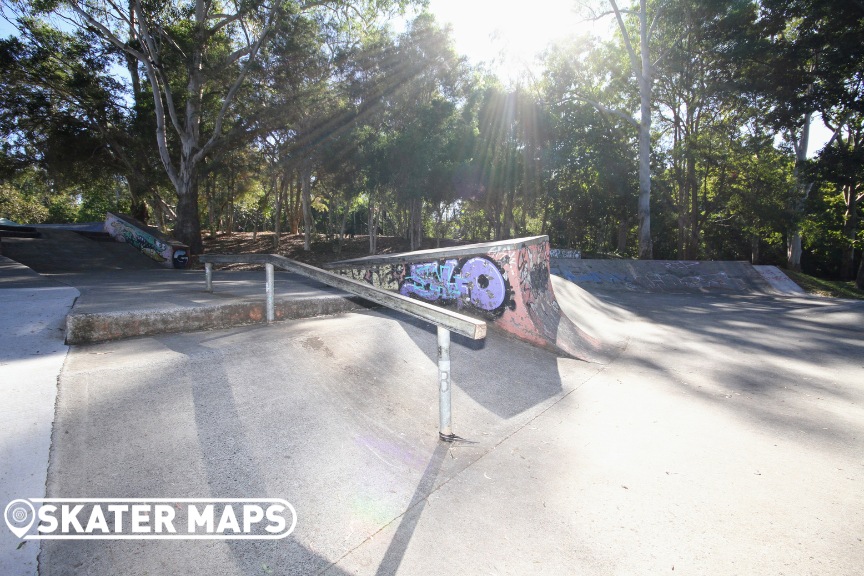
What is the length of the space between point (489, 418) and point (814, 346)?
6.37m

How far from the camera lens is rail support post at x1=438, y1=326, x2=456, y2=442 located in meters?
2.59

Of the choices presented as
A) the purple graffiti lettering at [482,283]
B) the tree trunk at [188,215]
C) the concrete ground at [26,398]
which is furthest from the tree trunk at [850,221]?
the tree trunk at [188,215]

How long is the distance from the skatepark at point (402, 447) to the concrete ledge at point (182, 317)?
18mm

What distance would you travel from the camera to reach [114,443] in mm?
2141

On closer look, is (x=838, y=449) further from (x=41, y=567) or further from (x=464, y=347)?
(x=41, y=567)

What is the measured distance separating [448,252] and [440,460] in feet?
11.7

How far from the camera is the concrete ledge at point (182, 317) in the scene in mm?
3250

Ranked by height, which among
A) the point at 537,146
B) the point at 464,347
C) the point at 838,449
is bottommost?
the point at 838,449

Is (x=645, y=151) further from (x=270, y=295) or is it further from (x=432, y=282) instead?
(x=270, y=295)

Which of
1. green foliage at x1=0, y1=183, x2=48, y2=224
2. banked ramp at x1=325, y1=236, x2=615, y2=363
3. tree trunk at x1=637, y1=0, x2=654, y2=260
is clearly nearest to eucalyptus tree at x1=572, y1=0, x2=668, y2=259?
tree trunk at x1=637, y1=0, x2=654, y2=260

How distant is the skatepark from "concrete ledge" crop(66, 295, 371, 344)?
2cm

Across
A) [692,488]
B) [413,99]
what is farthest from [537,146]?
[692,488]

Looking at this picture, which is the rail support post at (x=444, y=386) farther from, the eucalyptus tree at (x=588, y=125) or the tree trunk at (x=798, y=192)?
the tree trunk at (x=798, y=192)

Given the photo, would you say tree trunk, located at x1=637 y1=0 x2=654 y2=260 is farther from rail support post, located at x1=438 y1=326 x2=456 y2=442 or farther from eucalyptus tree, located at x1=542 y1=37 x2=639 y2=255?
rail support post, located at x1=438 y1=326 x2=456 y2=442
